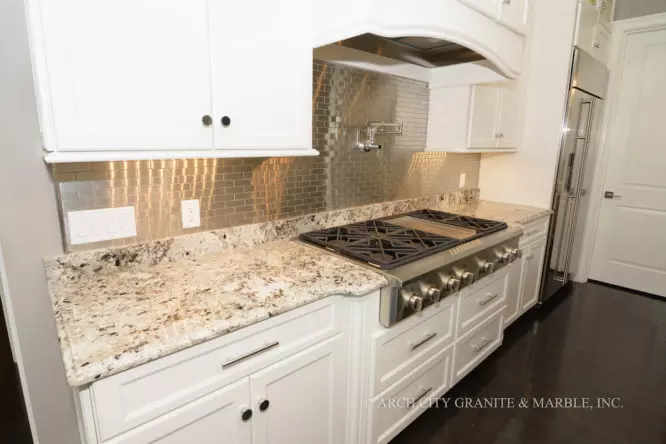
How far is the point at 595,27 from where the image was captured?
2.99 metres

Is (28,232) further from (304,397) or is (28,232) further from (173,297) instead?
(304,397)

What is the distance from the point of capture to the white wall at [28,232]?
1102mm

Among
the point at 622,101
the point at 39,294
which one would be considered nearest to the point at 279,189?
the point at 39,294

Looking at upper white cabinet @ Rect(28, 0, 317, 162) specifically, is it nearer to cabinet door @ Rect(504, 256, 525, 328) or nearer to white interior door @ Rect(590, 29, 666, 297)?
cabinet door @ Rect(504, 256, 525, 328)

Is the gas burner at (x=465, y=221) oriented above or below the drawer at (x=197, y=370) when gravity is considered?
above

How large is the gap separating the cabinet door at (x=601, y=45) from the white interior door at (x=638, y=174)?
181 mm

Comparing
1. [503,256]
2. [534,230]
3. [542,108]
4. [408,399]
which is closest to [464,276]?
[503,256]

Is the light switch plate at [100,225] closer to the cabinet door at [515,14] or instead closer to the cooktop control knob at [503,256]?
the cooktop control knob at [503,256]

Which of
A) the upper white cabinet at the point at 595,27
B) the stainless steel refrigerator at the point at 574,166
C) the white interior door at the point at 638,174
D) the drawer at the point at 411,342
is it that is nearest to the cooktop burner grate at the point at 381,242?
the drawer at the point at 411,342

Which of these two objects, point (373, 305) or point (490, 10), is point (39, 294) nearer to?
point (373, 305)

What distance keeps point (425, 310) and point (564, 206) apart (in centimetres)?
223

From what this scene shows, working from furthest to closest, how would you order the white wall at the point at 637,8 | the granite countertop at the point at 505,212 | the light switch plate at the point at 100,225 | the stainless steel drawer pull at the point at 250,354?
the white wall at the point at 637,8 < the granite countertop at the point at 505,212 < the light switch plate at the point at 100,225 < the stainless steel drawer pull at the point at 250,354

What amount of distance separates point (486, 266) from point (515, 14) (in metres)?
1.32

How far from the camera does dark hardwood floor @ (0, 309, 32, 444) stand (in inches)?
68.9
